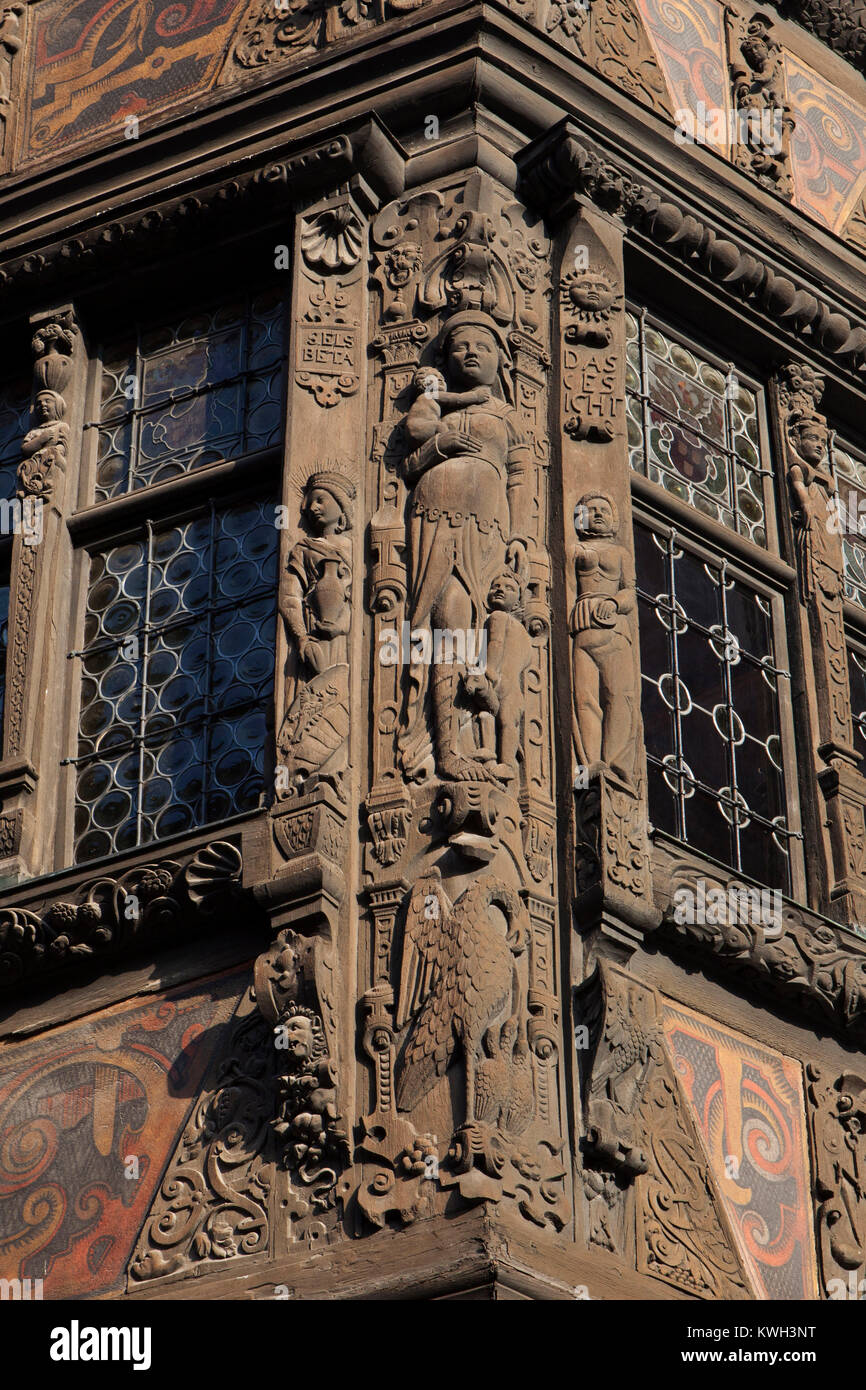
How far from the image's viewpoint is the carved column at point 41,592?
11.3m

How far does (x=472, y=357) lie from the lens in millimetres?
11172

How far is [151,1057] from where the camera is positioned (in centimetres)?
1028

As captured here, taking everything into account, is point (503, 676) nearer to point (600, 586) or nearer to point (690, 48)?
point (600, 586)

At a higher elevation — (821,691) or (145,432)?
(145,432)

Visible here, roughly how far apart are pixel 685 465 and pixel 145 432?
7.58ft

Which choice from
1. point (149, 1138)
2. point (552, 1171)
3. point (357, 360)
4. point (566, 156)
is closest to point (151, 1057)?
point (149, 1138)

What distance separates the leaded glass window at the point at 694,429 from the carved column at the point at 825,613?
0.16 metres

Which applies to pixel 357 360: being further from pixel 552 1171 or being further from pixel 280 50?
pixel 552 1171

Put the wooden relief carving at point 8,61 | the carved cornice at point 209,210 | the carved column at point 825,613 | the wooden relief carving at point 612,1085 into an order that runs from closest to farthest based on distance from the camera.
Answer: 1. the wooden relief carving at point 612,1085
2. the carved column at point 825,613
3. the carved cornice at point 209,210
4. the wooden relief carving at point 8,61

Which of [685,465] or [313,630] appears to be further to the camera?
[685,465]

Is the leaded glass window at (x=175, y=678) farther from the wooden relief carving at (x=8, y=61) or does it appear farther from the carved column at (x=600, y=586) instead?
the wooden relief carving at (x=8, y=61)

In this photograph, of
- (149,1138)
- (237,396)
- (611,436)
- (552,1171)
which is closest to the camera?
(552,1171)

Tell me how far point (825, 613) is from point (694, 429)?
0.98 m

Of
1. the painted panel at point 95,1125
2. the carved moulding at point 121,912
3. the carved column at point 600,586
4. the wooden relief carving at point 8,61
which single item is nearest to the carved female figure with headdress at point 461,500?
the carved column at point 600,586
